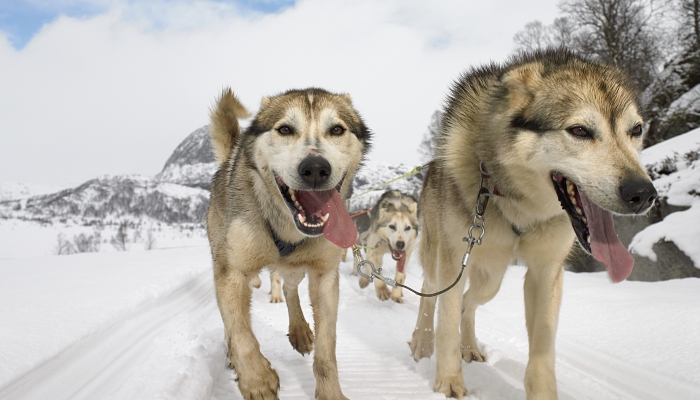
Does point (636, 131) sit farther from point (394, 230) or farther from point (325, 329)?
point (394, 230)

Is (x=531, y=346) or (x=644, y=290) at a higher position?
(x=531, y=346)

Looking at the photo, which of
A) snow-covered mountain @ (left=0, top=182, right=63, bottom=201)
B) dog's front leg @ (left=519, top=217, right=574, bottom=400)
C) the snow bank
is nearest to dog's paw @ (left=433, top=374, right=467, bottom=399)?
dog's front leg @ (left=519, top=217, right=574, bottom=400)

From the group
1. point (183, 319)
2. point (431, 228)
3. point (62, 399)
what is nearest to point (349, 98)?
point (431, 228)

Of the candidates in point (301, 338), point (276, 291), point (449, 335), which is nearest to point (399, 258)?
point (276, 291)

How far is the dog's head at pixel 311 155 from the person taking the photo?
218cm

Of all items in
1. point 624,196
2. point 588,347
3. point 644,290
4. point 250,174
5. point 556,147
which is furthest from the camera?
point 644,290

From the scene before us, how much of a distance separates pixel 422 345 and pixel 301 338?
0.92 meters

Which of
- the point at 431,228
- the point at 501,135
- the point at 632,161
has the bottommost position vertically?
the point at 431,228

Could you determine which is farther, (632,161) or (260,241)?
(260,241)

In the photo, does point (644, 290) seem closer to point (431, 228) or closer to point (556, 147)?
point (431, 228)

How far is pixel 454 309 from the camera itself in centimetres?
256

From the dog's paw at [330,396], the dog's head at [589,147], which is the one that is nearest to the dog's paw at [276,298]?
the dog's paw at [330,396]

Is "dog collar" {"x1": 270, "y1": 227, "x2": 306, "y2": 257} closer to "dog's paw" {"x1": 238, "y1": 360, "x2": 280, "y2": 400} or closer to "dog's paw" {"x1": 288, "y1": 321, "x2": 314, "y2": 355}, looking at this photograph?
"dog's paw" {"x1": 238, "y1": 360, "x2": 280, "y2": 400}

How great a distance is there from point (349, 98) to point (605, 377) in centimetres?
249
